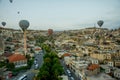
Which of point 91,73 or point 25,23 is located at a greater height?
point 25,23

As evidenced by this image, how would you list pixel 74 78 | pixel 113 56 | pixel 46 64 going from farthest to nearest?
pixel 113 56 < pixel 74 78 < pixel 46 64

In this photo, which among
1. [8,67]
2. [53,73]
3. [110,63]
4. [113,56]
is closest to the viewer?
[53,73]

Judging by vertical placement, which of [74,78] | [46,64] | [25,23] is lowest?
[74,78]

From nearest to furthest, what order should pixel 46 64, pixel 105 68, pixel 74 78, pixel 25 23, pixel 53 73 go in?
pixel 53 73, pixel 46 64, pixel 74 78, pixel 105 68, pixel 25 23

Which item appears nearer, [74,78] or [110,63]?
[74,78]

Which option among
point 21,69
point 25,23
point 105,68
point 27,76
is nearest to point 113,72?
point 105,68

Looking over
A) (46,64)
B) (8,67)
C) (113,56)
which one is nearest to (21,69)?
(8,67)

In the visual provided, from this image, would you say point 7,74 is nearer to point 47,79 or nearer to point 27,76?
point 27,76

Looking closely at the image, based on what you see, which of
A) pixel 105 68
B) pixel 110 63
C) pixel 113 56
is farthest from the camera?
pixel 113 56

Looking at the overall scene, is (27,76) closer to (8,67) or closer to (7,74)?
(7,74)
